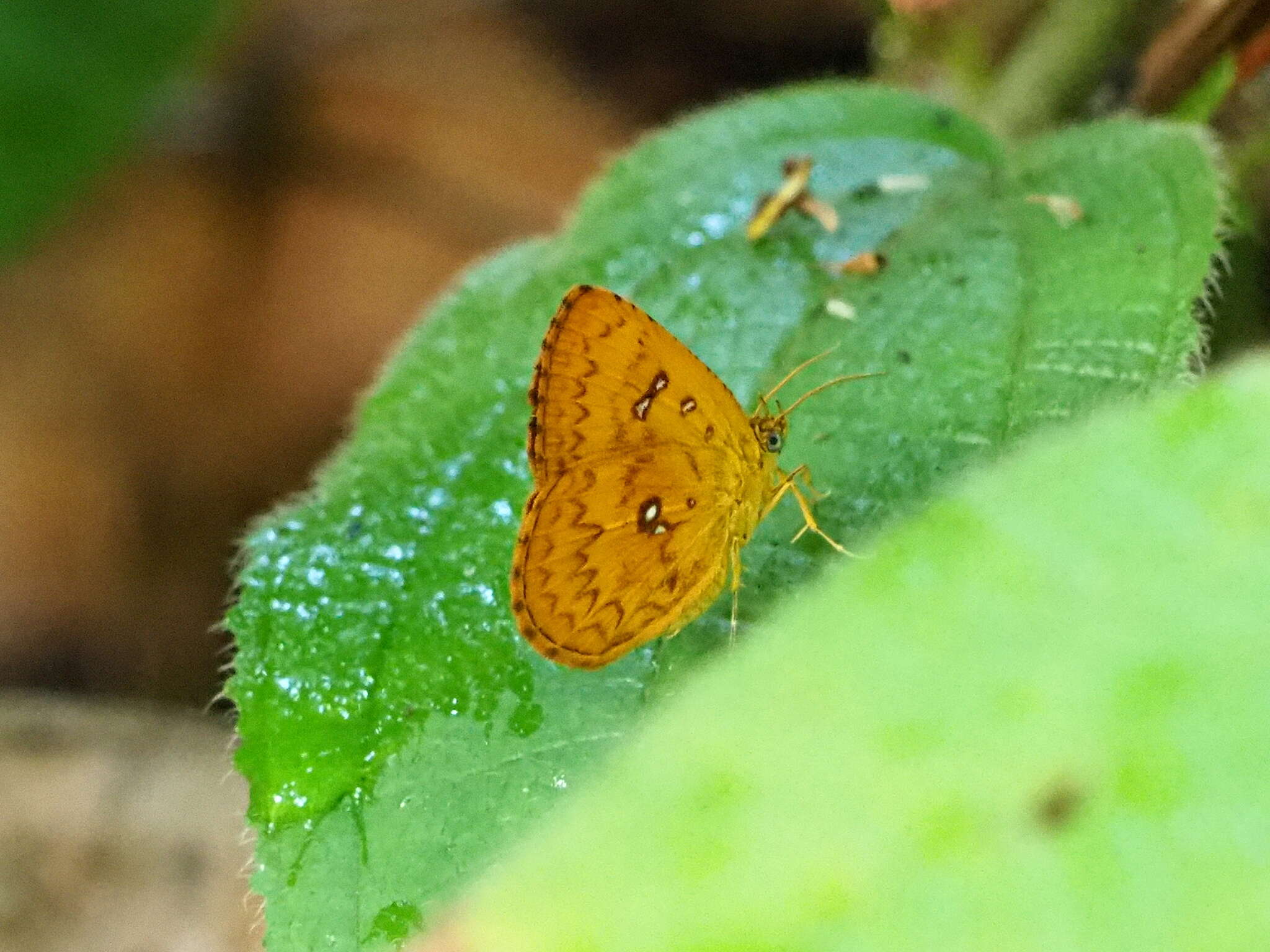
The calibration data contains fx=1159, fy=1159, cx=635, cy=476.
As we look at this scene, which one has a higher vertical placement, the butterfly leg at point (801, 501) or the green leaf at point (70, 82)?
the green leaf at point (70, 82)

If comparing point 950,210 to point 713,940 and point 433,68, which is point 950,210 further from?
point 433,68

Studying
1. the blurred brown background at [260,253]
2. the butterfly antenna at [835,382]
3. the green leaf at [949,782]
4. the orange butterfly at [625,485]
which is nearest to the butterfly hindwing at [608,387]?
the orange butterfly at [625,485]

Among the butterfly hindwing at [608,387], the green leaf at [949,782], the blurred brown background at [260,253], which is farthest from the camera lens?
the blurred brown background at [260,253]

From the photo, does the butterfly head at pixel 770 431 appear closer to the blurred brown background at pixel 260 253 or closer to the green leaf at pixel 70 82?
the blurred brown background at pixel 260 253

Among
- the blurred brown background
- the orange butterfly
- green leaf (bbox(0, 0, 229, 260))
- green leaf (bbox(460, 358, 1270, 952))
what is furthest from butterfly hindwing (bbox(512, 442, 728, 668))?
green leaf (bbox(0, 0, 229, 260))

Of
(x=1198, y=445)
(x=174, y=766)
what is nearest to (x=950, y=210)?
(x=1198, y=445)
